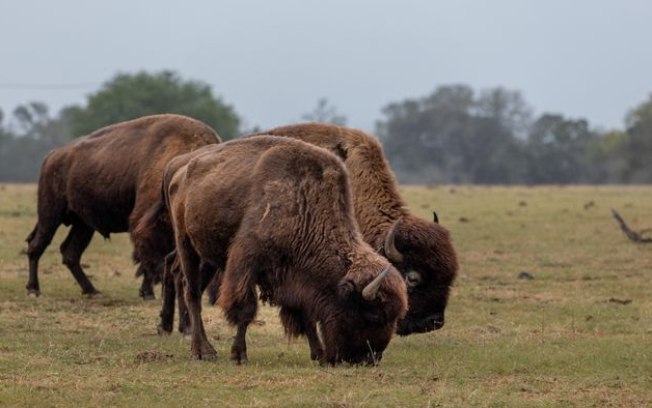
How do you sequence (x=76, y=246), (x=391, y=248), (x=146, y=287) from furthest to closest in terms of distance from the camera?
(x=76, y=246), (x=146, y=287), (x=391, y=248)

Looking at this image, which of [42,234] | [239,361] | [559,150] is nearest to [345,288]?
[239,361]

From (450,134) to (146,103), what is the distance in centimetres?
3593

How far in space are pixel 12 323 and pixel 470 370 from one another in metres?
5.10

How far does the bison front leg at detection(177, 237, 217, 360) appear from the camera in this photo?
1027cm

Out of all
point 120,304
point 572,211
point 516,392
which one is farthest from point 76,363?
point 572,211

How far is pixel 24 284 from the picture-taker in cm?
1602

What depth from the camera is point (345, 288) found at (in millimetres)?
9141

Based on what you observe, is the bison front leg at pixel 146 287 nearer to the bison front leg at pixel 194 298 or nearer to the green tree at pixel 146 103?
the bison front leg at pixel 194 298

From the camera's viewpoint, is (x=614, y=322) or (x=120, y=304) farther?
(x=120, y=304)

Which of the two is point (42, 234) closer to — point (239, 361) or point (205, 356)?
point (205, 356)

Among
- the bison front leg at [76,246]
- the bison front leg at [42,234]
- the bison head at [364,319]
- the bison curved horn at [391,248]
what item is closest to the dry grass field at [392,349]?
the bison head at [364,319]

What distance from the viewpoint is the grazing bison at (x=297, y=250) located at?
921 cm

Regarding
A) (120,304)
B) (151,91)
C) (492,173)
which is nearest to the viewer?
(120,304)

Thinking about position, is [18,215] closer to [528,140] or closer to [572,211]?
[572,211]
